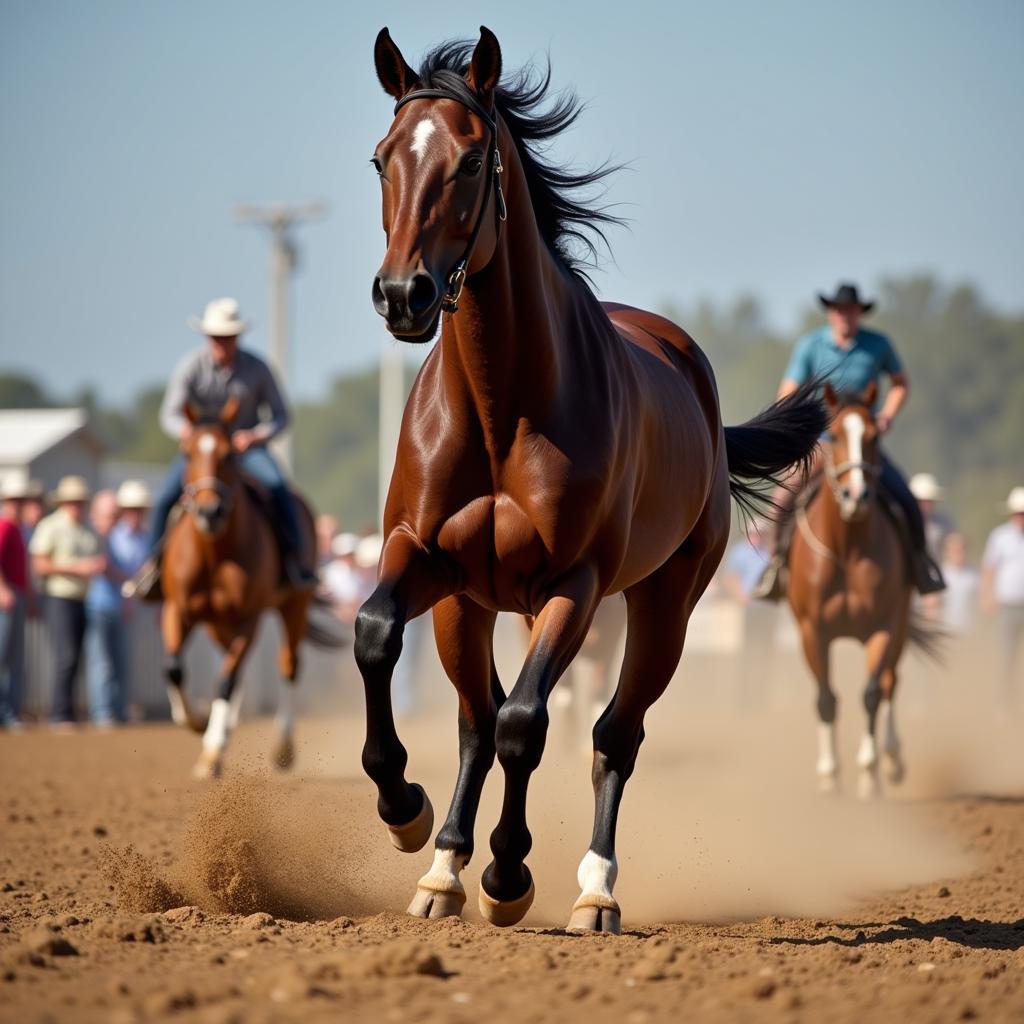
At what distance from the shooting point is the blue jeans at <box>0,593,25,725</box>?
52.5 feet

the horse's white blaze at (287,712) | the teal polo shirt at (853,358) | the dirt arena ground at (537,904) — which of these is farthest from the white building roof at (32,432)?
the teal polo shirt at (853,358)

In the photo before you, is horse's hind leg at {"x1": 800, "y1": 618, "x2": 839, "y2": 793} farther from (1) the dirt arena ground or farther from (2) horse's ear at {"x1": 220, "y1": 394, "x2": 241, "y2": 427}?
(2) horse's ear at {"x1": 220, "y1": 394, "x2": 241, "y2": 427}

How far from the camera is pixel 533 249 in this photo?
5418mm

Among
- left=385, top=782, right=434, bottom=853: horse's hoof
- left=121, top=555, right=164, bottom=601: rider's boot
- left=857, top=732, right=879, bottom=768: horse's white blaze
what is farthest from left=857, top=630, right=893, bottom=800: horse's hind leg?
left=385, top=782, right=434, bottom=853: horse's hoof

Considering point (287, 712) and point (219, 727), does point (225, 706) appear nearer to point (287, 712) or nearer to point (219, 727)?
point (219, 727)

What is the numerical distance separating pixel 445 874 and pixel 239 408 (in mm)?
7086

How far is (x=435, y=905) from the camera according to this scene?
5.60 meters

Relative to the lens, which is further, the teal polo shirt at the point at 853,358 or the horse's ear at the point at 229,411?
the horse's ear at the point at 229,411

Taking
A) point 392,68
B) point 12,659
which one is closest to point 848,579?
point 392,68

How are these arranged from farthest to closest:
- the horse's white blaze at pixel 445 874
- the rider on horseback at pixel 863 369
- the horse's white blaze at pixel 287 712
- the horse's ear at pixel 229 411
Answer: the horse's white blaze at pixel 287 712 → the horse's ear at pixel 229 411 → the rider on horseback at pixel 863 369 → the horse's white blaze at pixel 445 874

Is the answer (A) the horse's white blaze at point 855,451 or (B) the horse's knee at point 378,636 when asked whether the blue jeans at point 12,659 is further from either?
(B) the horse's knee at point 378,636

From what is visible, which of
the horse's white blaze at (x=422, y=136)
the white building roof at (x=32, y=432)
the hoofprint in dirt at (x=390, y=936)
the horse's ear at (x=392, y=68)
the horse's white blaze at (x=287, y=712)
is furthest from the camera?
the white building roof at (x=32, y=432)

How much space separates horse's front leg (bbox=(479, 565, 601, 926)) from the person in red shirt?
38.4ft

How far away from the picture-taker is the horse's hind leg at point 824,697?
11.3m
